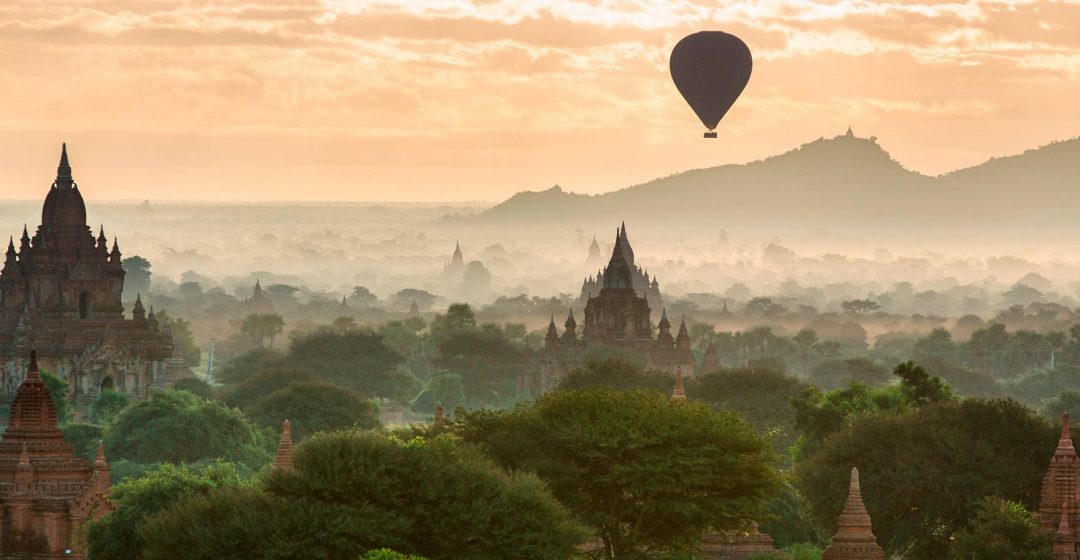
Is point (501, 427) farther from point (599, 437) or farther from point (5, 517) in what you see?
point (5, 517)

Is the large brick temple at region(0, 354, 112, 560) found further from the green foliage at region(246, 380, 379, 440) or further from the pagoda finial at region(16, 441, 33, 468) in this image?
the green foliage at region(246, 380, 379, 440)

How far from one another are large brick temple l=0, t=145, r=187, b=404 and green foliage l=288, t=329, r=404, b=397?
1210 inches

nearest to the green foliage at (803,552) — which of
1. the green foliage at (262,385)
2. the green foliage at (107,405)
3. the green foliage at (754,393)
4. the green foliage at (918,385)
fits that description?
the green foliage at (918,385)

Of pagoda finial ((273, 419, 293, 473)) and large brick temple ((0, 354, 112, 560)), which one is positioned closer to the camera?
pagoda finial ((273, 419, 293, 473))

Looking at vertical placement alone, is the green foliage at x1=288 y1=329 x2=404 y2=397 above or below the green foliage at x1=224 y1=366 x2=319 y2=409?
above

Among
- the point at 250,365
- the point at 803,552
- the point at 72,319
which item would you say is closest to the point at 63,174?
the point at 72,319

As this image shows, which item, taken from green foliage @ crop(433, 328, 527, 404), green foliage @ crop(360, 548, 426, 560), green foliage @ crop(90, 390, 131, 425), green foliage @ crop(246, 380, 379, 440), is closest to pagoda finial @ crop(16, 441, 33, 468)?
green foliage @ crop(360, 548, 426, 560)

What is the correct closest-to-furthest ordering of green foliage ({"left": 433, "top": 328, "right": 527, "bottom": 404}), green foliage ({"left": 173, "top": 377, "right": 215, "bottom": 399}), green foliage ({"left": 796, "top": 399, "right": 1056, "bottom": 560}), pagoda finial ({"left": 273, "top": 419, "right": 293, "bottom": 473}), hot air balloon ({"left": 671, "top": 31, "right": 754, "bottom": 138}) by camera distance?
pagoda finial ({"left": 273, "top": 419, "right": 293, "bottom": 473}) < green foliage ({"left": 796, "top": 399, "right": 1056, "bottom": 560}) < hot air balloon ({"left": 671, "top": 31, "right": 754, "bottom": 138}) < green foliage ({"left": 173, "top": 377, "right": 215, "bottom": 399}) < green foliage ({"left": 433, "top": 328, "right": 527, "bottom": 404})

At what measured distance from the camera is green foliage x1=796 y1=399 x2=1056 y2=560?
66812 mm

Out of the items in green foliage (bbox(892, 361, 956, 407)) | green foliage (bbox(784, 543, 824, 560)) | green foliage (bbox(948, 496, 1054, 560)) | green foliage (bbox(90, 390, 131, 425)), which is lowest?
green foliage (bbox(784, 543, 824, 560))

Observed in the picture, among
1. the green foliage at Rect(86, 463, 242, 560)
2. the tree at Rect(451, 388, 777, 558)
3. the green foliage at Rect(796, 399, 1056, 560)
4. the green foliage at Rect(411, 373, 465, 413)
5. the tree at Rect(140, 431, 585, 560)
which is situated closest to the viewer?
the tree at Rect(140, 431, 585, 560)

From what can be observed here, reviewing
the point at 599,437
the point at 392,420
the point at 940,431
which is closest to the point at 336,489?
the point at 599,437

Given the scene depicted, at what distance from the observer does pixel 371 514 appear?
50906 millimetres

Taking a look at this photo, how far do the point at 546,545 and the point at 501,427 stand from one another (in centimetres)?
1151
